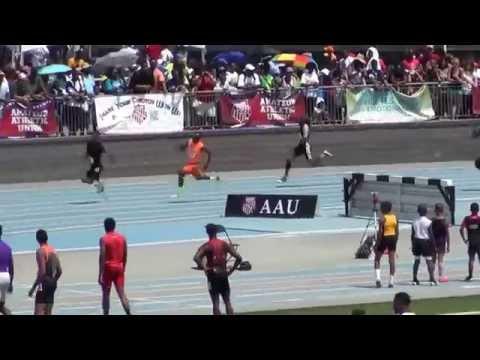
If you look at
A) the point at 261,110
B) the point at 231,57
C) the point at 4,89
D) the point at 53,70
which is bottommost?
the point at 261,110

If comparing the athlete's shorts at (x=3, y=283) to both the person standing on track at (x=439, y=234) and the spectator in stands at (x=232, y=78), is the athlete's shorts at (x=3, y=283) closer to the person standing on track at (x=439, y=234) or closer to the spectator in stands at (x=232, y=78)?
the person standing on track at (x=439, y=234)

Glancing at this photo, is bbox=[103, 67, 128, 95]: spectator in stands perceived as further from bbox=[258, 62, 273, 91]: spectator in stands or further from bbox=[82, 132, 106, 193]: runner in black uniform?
bbox=[258, 62, 273, 91]: spectator in stands

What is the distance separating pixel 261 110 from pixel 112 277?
58.7ft

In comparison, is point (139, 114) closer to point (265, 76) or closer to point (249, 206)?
point (265, 76)

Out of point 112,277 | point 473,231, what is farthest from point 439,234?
point 112,277

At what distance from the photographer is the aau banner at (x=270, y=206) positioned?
26203mm

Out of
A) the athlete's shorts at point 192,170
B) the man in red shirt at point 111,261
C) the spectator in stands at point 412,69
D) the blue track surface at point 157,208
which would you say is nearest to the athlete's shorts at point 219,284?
the man in red shirt at point 111,261

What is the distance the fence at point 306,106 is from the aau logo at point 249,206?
274 inches

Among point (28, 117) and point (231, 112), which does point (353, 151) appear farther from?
point (28, 117)

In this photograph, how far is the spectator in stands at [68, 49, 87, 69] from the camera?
32.7m

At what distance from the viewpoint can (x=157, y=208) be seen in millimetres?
28312
